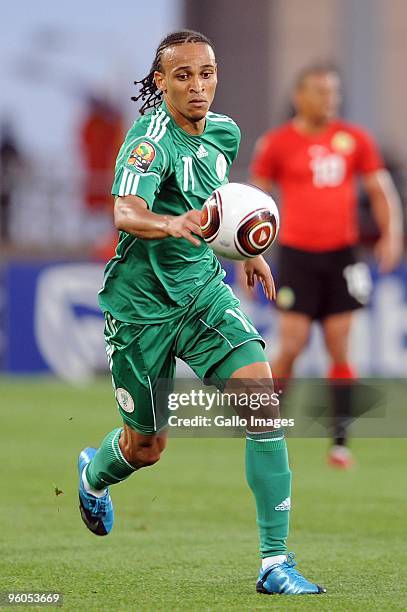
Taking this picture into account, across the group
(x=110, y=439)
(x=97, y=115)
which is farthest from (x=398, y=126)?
(x=110, y=439)

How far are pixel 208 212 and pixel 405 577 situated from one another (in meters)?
1.74

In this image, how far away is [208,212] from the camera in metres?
5.53

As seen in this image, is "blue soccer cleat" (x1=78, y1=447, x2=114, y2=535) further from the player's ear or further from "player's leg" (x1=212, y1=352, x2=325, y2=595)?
the player's ear

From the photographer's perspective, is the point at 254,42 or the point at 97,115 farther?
the point at 254,42

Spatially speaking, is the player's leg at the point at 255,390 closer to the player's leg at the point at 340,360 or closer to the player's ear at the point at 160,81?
the player's ear at the point at 160,81

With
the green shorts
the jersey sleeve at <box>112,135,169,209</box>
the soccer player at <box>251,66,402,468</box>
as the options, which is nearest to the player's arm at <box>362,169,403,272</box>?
the soccer player at <box>251,66,402,468</box>

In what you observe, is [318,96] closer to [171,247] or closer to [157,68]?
[157,68]

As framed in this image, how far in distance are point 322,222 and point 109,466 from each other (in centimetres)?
437

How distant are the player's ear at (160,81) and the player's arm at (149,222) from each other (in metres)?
0.62

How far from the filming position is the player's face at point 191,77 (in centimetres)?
596

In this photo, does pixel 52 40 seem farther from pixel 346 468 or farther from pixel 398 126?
pixel 346 468

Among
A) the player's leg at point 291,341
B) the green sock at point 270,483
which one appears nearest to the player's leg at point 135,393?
the green sock at point 270,483

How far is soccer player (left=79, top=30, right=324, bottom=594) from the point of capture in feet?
18.9

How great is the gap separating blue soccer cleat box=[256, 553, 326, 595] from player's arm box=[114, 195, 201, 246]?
1.28 meters
